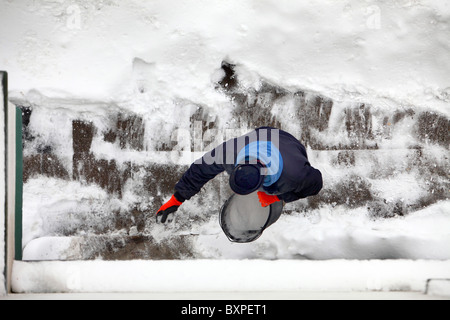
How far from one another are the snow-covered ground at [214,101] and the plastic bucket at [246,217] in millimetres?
169

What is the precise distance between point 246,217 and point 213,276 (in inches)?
15.3

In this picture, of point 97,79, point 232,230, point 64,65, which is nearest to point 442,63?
point 232,230

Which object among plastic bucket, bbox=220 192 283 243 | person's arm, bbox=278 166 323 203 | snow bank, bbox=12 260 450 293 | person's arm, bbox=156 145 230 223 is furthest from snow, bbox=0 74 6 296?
person's arm, bbox=278 166 323 203

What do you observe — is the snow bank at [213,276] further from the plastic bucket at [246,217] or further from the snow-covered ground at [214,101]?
the snow-covered ground at [214,101]

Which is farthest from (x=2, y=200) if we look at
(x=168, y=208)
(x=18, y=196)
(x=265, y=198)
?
(x=265, y=198)

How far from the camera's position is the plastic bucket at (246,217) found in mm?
1829

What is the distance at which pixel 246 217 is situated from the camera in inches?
73.9

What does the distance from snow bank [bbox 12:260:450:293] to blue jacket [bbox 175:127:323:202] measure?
34cm

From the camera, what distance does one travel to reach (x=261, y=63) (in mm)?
2154

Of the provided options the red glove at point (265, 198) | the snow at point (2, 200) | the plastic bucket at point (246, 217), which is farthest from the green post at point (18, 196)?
the red glove at point (265, 198)

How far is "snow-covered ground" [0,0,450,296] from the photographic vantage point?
6.91 ft

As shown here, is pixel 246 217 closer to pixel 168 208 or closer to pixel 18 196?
pixel 168 208

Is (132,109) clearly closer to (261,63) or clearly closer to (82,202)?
(82,202)
